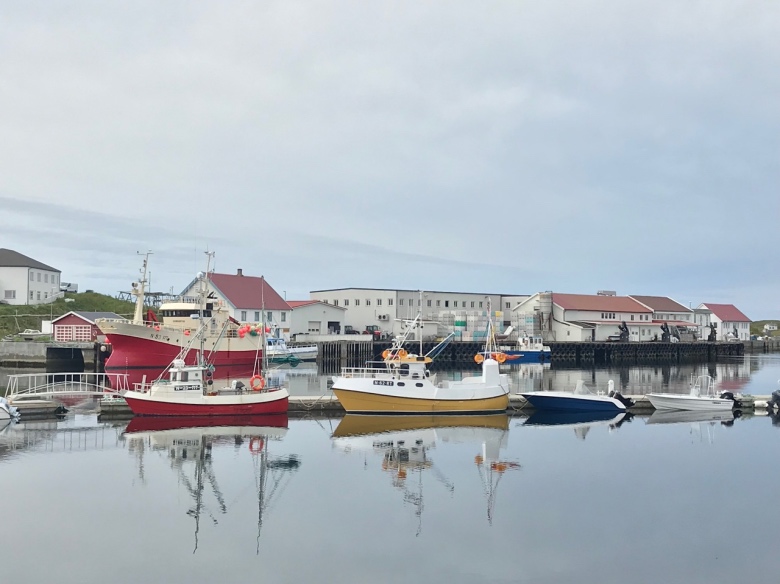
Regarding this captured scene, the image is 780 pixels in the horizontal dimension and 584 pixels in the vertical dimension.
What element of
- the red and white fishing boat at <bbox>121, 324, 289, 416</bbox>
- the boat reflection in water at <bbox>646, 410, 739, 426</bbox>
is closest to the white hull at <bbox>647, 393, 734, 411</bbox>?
the boat reflection in water at <bbox>646, 410, 739, 426</bbox>

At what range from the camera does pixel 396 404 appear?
2870 centimetres

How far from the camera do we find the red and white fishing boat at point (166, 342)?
44719mm

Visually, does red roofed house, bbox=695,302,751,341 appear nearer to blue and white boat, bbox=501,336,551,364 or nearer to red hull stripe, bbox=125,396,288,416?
blue and white boat, bbox=501,336,551,364

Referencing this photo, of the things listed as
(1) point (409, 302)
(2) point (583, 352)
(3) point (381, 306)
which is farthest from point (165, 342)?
(2) point (583, 352)

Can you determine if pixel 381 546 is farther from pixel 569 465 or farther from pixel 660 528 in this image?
Result: pixel 569 465

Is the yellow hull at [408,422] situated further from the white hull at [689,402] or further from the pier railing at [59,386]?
the pier railing at [59,386]

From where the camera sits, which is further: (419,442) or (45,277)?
(45,277)

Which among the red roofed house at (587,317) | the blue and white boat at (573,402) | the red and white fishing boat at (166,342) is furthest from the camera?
the red roofed house at (587,317)

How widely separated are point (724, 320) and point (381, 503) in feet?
320

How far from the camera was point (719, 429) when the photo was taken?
27703mm

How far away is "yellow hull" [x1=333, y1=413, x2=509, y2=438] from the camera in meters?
26.3

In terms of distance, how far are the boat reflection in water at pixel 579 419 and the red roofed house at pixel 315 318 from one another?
145 feet

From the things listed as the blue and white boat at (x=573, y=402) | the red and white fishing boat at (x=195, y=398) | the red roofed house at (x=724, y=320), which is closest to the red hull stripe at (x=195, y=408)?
the red and white fishing boat at (x=195, y=398)

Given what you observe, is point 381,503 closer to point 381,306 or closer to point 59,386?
point 59,386
